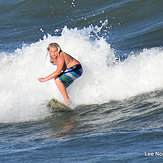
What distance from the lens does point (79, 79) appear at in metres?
9.56

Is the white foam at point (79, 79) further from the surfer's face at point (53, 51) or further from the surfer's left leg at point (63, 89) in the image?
the surfer's face at point (53, 51)

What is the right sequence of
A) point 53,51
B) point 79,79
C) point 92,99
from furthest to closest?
point 79,79 → point 92,99 → point 53,51

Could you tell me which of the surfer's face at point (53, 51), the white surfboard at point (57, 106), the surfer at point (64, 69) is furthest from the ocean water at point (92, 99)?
the surfer's face at point (53, 51)

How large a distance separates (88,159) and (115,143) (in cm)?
66

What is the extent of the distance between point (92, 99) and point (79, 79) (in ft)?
1.97

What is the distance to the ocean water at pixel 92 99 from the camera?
609 centimetres

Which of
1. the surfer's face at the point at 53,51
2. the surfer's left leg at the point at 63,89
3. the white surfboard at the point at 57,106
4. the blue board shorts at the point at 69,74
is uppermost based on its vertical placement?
the surfer's face at the point at 53,51

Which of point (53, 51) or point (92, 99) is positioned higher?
point (53, 51)

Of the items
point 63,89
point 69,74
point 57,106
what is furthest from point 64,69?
point 57,106

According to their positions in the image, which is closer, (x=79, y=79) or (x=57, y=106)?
(x=57, y=106)

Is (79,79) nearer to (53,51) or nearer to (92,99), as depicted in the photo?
(92,99)

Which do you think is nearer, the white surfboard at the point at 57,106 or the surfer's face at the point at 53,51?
the surfer's face at the point at 53,51

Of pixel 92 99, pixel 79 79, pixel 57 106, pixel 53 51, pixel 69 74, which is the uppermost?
pixel 53 51

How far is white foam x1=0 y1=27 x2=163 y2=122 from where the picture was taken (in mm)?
9164
